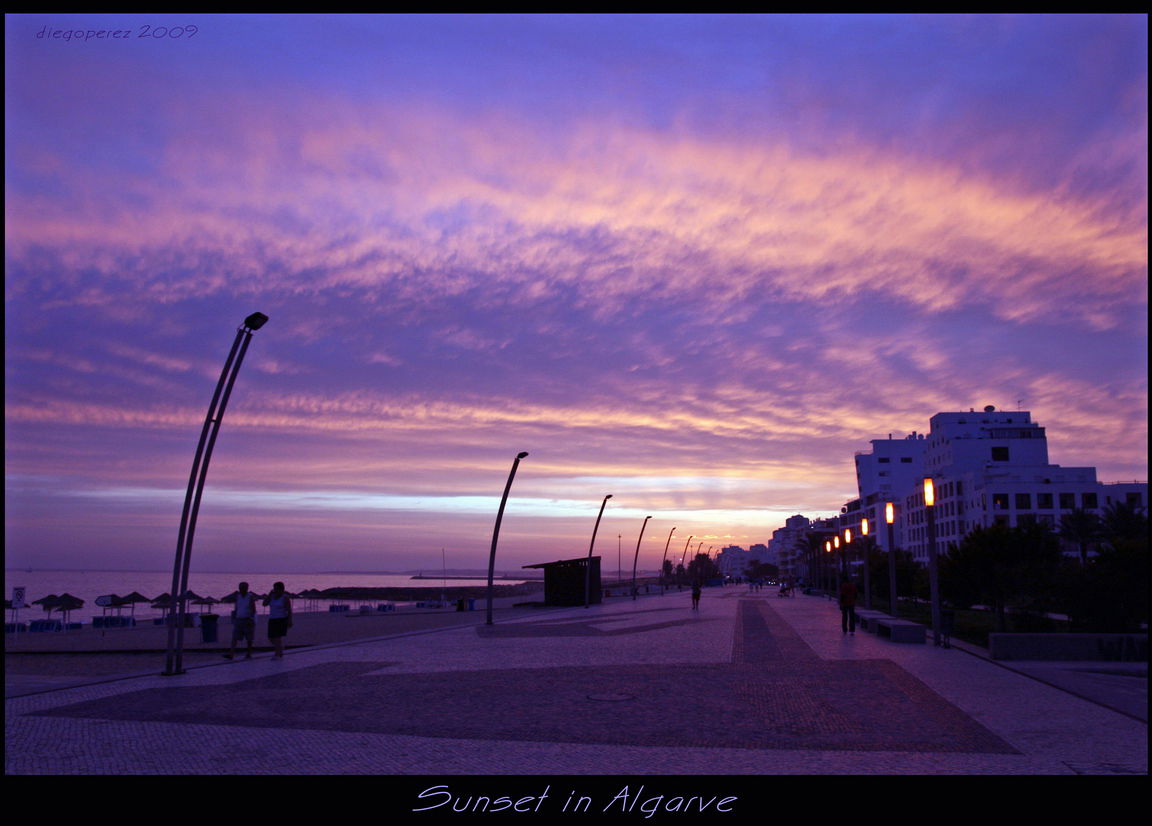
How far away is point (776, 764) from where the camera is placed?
797 centimetres

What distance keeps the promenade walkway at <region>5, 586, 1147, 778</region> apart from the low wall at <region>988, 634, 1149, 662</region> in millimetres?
544

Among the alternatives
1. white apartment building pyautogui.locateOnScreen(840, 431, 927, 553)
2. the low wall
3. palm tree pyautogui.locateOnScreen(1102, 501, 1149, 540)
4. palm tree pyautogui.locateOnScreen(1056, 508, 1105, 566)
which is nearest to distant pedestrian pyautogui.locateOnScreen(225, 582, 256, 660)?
the low wall

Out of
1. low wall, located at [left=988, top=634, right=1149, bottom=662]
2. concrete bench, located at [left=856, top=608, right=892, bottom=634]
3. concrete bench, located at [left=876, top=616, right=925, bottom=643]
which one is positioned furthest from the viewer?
concrete bench, located at [left=856, top=608, right=892, bottom=634]

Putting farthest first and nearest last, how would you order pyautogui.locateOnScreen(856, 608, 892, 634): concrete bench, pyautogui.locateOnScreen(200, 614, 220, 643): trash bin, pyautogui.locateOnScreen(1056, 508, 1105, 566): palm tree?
pyautogui.locateOnScreen(1056, 508, 1105, 566): palm tree → pyautogui.locateOnScreen(856, 608, 892, 634): concrete bench → pyautogui.locateOnScreen(200, 614, 220, 643): trash bin

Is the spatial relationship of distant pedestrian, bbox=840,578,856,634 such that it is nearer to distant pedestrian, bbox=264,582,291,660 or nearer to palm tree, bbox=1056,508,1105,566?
distant pedestrian, bbox=264,582,291,660

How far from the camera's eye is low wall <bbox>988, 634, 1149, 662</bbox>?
1595 centimetres

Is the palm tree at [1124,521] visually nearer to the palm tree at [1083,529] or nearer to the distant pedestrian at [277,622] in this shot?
the palm tree at [1083,529]

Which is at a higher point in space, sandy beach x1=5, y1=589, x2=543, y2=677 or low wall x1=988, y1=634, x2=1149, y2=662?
Answer: low wall x1=988, y1=634, x2=1149, y2=662

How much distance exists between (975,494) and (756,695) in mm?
82343

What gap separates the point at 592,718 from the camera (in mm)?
10320

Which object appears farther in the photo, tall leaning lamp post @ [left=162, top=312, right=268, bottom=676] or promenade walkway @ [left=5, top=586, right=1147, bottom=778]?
tall leaning lamp post @ [left=162, top=312, right=268, bottom=676]

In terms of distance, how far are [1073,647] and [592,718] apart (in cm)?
1067

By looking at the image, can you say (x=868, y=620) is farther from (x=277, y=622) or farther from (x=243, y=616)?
(x=243, y=616)
